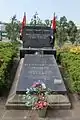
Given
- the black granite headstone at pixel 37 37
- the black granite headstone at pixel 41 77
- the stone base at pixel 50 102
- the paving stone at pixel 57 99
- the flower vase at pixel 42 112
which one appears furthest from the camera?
the black granite headstone at pixel 37 37

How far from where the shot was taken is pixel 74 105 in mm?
7051

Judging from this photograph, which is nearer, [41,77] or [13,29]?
[41,77]

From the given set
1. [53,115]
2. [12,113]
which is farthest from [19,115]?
[53,115]

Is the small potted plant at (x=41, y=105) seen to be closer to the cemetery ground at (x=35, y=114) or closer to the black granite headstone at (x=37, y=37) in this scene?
the cemetery ground at (x=35, y=114)

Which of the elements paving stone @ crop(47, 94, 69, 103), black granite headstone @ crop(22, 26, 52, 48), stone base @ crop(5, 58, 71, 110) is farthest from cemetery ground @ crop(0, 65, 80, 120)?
black granite headstone @ crop(22, 26, 52, 48)

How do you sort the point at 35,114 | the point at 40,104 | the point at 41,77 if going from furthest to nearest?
the point at 41,77
the point at 35,114
the point at 40,104

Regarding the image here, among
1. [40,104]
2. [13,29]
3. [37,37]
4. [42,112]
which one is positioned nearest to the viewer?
[40,104]

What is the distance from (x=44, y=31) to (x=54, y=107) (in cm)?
871

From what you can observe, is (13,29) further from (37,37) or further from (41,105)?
(41,105)

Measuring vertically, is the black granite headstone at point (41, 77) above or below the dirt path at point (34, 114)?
above

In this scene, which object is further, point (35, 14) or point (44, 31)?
point (35, 14)

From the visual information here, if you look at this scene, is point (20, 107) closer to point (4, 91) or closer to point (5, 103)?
point (5, 103)

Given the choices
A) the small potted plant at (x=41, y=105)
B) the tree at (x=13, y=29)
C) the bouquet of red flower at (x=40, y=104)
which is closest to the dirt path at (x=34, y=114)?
the small potted plant at (x=41, y=105)

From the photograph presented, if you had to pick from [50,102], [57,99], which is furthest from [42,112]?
[57,99]
